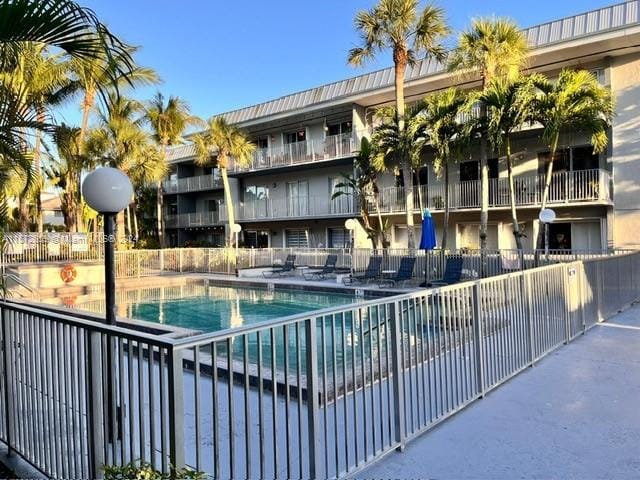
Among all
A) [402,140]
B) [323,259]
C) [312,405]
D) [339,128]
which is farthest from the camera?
[339,128]

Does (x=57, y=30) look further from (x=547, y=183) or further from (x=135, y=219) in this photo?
(x=135, y=219)

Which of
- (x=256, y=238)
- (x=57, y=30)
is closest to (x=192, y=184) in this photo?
(x=256, y=238)

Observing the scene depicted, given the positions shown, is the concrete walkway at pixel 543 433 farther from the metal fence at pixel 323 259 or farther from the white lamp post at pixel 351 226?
the white lamp post at pixel 351 226

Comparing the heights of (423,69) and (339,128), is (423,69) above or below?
above

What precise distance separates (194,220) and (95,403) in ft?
101

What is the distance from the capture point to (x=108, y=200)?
4180 mm

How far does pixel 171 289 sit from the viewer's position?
19.0 meters

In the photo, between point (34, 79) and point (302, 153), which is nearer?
point (34, 79)

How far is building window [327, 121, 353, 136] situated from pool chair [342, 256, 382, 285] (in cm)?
997

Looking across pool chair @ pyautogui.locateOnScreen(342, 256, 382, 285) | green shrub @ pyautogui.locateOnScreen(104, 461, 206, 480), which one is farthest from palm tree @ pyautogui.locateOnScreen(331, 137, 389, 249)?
green shrub @ pyautogui.locateOnScreen(104, 461, 206, 480)

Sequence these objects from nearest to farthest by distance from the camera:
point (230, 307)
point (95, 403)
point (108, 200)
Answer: point (95, 403), point (108, 200), point (230, 307)

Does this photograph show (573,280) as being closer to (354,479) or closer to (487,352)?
(487,352)

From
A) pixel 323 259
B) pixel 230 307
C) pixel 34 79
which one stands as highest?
pixel 34 79

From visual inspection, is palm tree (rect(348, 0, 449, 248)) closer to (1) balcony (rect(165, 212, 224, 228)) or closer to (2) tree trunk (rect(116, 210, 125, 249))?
(2) tree trunk (rect(116, 210, 125, 249))
